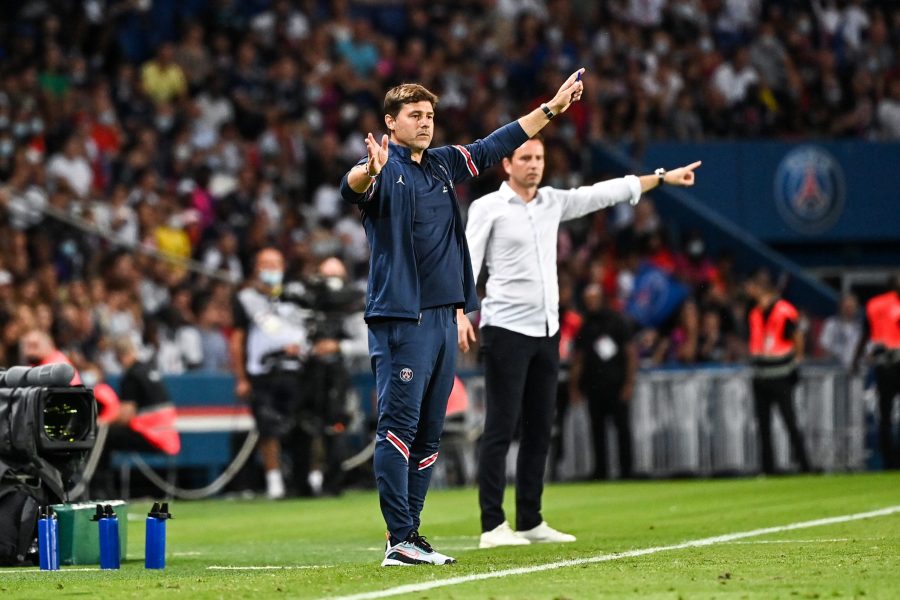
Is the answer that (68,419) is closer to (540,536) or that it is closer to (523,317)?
(523,317)

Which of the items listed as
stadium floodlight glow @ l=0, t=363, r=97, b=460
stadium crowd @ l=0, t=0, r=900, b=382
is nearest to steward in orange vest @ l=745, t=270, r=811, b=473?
stadium crowd @ l=0, t=0, r=900, b=382

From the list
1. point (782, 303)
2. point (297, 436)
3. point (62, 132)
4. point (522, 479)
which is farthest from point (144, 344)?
point (522, 479)

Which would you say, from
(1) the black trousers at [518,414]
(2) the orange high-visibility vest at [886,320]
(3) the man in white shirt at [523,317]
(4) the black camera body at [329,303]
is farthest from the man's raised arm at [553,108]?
(2) the orange high-visibility vest at [886,320]

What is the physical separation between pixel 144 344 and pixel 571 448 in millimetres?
4854

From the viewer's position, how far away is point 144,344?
1839 centimetres

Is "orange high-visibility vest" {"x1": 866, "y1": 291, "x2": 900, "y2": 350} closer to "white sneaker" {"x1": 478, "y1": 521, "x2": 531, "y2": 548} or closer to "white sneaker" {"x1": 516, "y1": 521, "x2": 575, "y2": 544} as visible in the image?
"white sneaker" {"x1": 516, "y1": 521, "x2": 575, "y2": 544}

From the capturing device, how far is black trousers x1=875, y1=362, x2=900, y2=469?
1922cm

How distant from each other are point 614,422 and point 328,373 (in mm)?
3664

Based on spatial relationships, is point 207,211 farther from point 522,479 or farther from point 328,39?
point 522,479

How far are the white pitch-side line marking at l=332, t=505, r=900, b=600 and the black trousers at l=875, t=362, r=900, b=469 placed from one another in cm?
722

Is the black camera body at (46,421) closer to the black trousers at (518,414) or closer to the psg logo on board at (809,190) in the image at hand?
the black trousers at (518,414)

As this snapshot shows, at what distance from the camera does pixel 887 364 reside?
758 inches

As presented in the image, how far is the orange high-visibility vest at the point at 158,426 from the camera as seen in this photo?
1661 cm

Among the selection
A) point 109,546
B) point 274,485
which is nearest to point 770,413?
point 274,485
